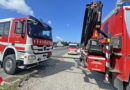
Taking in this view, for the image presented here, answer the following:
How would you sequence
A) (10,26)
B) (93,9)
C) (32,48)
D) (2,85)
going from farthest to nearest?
(10,26)
(32,48)
(93,9)
(2,85)

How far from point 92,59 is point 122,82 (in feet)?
3.78

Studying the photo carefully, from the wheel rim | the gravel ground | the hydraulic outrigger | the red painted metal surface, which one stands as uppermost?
the hydraulic outrigger

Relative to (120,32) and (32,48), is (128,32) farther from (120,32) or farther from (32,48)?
(32,48)

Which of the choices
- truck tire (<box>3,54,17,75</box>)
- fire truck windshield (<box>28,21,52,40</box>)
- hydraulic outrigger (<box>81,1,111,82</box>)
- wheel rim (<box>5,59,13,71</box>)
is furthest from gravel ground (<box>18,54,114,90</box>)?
fire truck windshield (<box>28,21,52,40</box>)

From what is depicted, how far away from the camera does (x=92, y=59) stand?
307 centimetres

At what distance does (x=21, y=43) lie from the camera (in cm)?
374

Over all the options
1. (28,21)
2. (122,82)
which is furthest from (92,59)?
(28,21)

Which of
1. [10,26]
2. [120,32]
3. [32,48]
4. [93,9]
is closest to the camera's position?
[120,32]

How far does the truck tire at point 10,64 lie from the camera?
389 centimetres

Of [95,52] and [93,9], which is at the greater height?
[93,9]

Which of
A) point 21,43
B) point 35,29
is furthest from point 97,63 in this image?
point 21,43

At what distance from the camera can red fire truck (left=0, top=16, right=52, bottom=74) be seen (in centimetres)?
362

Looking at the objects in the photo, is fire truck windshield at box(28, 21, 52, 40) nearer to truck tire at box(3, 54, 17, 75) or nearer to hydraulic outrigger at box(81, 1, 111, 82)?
truck tire at box(3, 54, 17, 75)

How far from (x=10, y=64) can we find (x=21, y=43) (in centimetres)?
142
